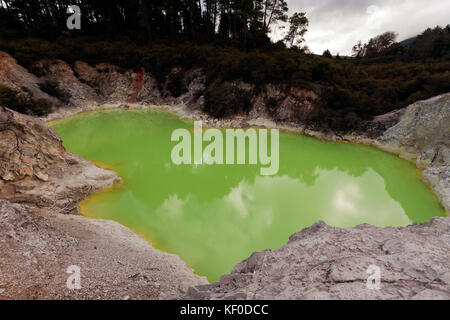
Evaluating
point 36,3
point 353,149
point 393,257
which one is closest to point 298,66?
point 353,149

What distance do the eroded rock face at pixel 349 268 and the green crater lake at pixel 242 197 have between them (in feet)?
7.57

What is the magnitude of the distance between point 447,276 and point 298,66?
1742 centimetres

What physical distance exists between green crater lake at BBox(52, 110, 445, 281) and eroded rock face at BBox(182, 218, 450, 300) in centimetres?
231

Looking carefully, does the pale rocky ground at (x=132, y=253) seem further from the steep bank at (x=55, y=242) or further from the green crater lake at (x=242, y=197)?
the green crater lake at (x=242, y=197)

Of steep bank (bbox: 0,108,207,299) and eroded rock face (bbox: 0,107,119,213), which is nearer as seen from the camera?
steep bank (bbox: 0,108,207,299)

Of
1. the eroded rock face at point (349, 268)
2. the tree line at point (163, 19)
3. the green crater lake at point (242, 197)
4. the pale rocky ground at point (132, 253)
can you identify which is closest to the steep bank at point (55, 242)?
the pale rocky ground at point (132, 253)

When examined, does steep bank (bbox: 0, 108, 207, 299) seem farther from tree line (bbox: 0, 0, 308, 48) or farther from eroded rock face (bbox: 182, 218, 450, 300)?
tree line (bbox: 0, 0, 308, 48)

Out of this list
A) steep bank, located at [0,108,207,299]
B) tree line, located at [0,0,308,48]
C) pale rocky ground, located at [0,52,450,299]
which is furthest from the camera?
tree line, located at [0,0,308,48]

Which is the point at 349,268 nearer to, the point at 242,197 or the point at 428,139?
the point at 242,197

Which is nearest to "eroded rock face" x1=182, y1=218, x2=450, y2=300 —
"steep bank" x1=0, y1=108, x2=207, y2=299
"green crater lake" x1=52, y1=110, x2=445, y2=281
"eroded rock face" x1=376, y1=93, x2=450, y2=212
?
"steep bank" x1=0, y1=108, x2=207, y2=299

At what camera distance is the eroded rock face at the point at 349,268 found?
105 inches

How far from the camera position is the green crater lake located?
6742 millimetres

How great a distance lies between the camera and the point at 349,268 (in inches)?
121

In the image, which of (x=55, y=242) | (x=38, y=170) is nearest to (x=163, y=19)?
(x=38, y=170)
